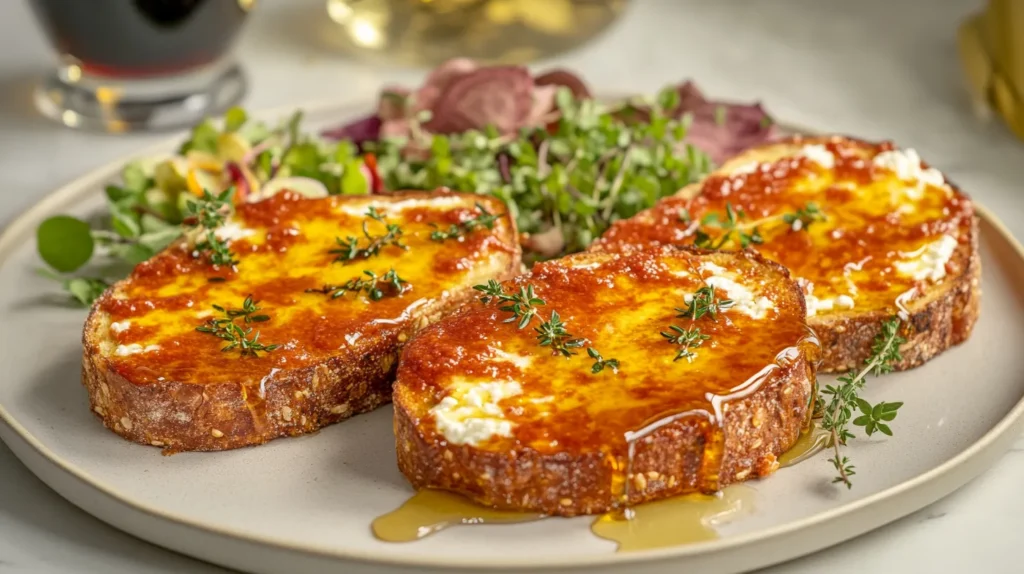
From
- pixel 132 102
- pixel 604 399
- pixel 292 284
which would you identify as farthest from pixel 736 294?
pixel 132 102

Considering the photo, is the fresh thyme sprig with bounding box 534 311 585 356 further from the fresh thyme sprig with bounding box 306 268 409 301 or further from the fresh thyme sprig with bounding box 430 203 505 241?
the fresh thyme sprig with bounding box 430 203 505 241

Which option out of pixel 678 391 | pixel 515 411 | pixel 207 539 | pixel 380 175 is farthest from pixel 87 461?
pixel 380 175

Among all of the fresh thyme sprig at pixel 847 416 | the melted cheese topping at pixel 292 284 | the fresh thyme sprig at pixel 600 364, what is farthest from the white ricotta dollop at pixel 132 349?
the fresh thyme sprig at pixel 847 416

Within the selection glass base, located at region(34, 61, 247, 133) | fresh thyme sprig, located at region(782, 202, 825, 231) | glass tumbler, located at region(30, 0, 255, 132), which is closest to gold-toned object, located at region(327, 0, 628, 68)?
glass tumbler, located at region(30, 0, 255, 132)

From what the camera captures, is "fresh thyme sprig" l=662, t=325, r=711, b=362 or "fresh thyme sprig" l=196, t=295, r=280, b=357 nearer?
"fresh thyme sprig" l=662, t=325, r=711, b=362

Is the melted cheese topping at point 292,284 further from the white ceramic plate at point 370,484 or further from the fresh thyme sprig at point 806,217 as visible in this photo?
the fresh thyme sprig at point 806,217

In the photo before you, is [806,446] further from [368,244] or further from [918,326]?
[368,244]

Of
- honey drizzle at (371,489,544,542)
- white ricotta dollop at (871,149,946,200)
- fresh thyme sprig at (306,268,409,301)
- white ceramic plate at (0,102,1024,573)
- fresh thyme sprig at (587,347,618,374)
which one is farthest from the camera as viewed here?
white ricotta dollop at (871,149,946,200)
